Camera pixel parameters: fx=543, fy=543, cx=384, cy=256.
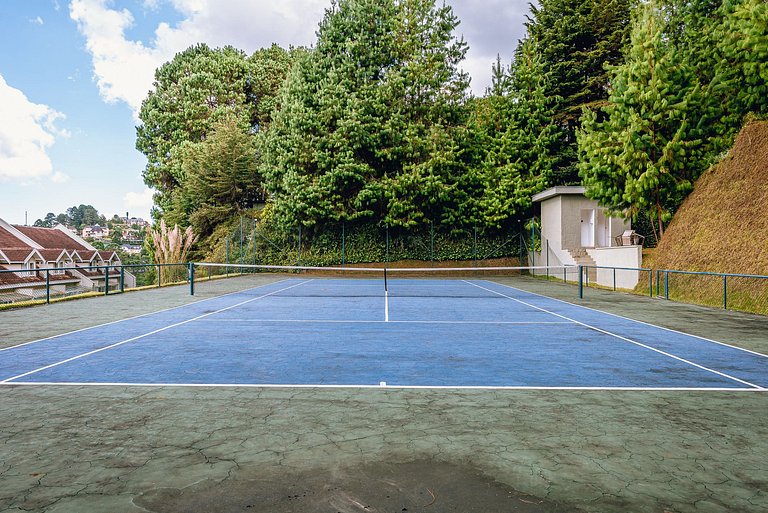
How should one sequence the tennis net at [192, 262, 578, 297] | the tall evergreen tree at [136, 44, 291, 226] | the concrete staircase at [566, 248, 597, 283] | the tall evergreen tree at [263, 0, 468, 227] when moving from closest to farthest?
1. the tennis net at [192, 262, 578, 297]
2. the concrete staircase at [566, 248, 597, 283]
3. the tall evergreen tree at [263, 0, 468, 227]
4. the tall evergreen tree at [136, 44, 291, 226]

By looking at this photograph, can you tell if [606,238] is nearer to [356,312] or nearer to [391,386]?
[356,312]

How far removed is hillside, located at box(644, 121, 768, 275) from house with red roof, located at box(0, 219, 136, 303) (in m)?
37.9

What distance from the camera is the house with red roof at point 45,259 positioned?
45.9m

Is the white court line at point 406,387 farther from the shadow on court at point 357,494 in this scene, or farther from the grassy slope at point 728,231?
the grassy slope at point 728,231

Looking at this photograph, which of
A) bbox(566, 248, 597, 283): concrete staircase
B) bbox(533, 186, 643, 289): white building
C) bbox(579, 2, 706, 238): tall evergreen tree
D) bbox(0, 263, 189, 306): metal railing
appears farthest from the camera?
bbox(533, 186, 643, 289): white building

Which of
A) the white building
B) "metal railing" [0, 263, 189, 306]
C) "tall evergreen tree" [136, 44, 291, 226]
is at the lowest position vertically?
"metal railing" [0, 263, 189, 306]

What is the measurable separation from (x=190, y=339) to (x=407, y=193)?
80.9ft

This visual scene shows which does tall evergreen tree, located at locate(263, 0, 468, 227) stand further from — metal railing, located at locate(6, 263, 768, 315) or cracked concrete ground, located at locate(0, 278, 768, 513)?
cracked concrete ground, located at locate(0, 278, 768, 513)

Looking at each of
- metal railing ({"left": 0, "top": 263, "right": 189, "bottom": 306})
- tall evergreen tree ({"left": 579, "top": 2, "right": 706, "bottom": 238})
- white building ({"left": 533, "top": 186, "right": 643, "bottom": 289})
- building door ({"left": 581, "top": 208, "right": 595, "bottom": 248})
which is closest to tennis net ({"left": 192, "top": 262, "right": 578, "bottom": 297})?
white building ({"left": 533, "top": 186, "right": 643, "bottom": 289})

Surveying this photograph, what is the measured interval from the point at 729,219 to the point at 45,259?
57525 mm

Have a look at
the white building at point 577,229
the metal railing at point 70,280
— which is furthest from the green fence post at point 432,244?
the metal railing at point 70,280

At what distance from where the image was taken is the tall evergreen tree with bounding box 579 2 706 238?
2136cm

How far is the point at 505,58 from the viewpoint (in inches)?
1470

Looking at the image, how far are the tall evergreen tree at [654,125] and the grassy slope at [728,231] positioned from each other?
3.92 ft
